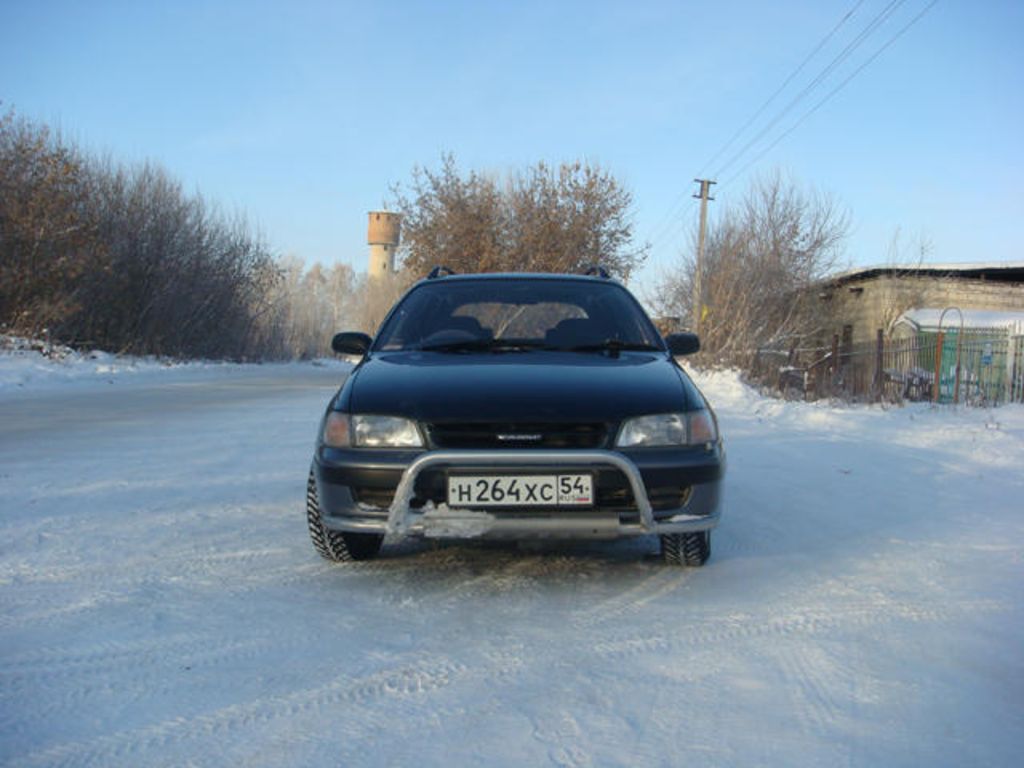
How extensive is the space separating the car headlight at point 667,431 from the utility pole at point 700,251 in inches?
752

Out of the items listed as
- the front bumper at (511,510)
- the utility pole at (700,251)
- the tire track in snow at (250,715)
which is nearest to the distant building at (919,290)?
the utility pole at (700,251)

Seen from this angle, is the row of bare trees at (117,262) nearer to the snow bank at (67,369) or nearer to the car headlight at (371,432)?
the snow bank at (67,369)

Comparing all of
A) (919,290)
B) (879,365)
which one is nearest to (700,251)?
(919,290)

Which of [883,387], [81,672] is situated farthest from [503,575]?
[883,387]

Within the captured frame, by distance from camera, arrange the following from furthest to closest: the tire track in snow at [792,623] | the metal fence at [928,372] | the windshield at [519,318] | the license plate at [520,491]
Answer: the metal fence at [928,372] < the windshield at [519,318] < the license plate at [520,491] < the tire track in snow at [792,623]

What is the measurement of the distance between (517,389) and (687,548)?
1038 millimetres

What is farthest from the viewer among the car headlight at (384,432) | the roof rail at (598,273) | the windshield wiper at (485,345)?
the roof rail at (598,273)

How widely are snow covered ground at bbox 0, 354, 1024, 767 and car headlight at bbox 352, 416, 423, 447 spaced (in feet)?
1.92

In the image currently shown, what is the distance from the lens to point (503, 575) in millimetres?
3492

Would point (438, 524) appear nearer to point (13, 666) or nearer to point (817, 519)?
point (13, 666)

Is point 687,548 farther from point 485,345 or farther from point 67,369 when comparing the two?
point 67,369

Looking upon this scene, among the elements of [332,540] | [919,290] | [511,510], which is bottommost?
[332,540]

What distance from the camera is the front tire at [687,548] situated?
3.55m

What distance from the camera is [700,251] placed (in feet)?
86.4
